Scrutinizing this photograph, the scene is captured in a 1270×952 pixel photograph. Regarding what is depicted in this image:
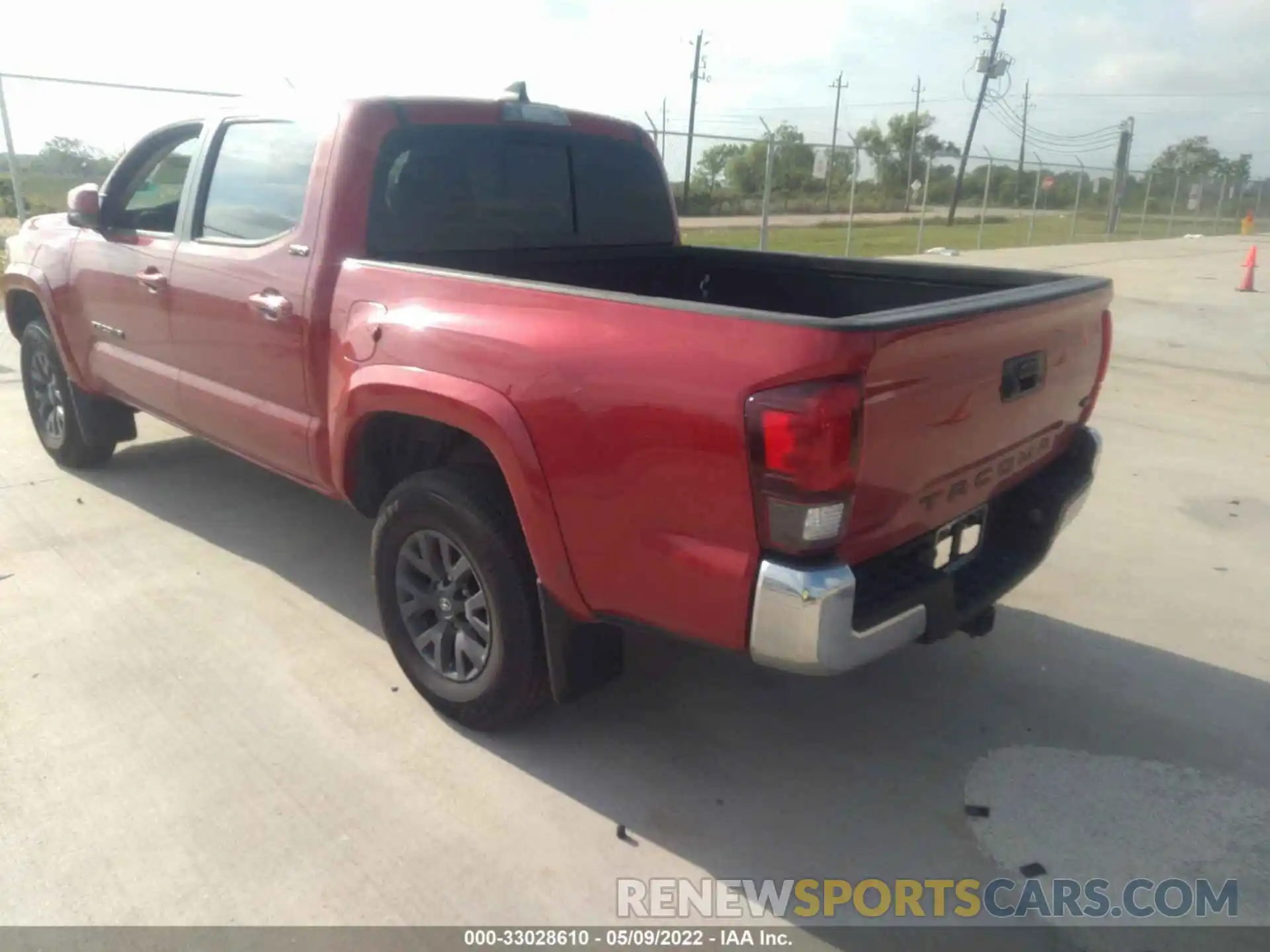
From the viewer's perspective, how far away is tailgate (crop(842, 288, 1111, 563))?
2391 millimetres

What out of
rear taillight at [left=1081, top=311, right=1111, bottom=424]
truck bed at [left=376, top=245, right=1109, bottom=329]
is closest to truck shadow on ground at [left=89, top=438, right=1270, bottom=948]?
rear taillight at [left=1081, top=311, right=1111, bottom=424]

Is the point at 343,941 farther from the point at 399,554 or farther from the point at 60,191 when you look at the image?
the point at 60,191

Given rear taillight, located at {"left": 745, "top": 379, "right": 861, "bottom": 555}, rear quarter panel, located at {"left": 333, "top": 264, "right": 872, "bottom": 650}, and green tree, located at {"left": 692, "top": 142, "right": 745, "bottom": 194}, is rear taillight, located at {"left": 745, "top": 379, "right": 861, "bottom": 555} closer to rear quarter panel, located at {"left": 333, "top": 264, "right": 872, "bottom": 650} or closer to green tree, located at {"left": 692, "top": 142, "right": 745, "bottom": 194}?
rear quarter panel, located at {"left": 333, "top": 264, "right": 872, "bottom": 650}

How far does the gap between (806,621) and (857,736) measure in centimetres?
121

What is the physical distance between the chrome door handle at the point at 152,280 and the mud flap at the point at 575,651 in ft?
8.30

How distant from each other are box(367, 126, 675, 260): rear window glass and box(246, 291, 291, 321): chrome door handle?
1.30ft

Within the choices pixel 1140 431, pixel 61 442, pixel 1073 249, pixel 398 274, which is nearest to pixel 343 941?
pixel 398 274

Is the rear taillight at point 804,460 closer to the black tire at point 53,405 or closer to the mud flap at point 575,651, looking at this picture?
the mud flap at point 575,651

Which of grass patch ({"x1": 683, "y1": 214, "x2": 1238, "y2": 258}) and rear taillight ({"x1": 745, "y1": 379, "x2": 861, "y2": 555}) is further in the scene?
grass patch ({"x1": 683, "y1": 214, "x2": 1238, "y2": 258})

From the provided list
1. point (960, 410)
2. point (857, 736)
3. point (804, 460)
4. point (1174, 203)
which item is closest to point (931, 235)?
point (1174, 203)

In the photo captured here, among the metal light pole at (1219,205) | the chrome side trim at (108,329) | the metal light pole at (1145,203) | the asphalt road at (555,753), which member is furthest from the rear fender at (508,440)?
the metal light pole at (1219,205)

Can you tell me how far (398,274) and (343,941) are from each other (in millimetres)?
1909

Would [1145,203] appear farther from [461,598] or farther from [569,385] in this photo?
[569,385]

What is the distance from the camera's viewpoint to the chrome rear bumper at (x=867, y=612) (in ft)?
7.59
